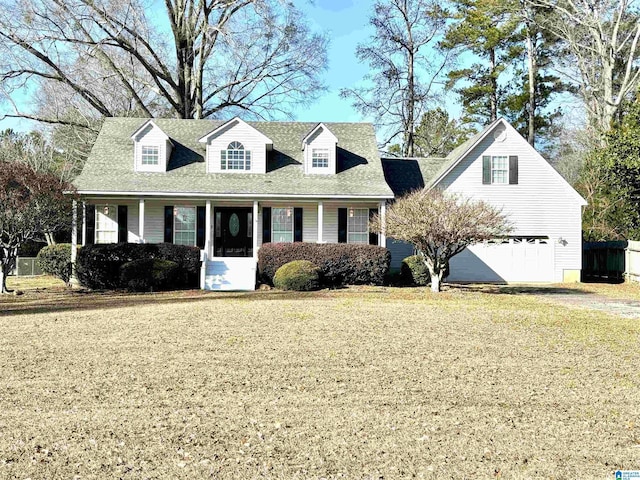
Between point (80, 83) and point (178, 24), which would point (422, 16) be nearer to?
point (178, 24)

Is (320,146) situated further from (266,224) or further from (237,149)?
(266,224)

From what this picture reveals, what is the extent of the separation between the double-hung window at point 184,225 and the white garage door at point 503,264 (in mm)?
10270

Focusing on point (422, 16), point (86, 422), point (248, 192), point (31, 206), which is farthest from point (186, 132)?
point (86, 422)

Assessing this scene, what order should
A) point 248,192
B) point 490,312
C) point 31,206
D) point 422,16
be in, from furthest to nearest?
point 422,16 → point 248,192 → point 31,206 → point 490,312

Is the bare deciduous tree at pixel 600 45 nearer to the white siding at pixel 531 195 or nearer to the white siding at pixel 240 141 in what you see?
the white siding at pixel 531 195

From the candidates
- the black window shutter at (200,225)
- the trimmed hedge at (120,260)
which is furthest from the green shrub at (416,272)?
the black window shutter at (200,225)

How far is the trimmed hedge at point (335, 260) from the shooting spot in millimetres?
20234

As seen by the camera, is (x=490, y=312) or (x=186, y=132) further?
(x=186, y=132)

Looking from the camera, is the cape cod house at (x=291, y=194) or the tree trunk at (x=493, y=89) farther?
the tree trunk at (x=493, y=89)

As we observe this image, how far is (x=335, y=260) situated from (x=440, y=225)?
412cm

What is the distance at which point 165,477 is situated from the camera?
4.21m

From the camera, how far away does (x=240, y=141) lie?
2317 centimetres

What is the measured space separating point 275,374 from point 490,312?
25.5 ft

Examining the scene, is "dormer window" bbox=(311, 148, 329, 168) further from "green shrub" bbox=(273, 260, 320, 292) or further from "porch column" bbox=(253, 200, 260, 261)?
"green shrub" bbox=(273, 260, 320, 292)
